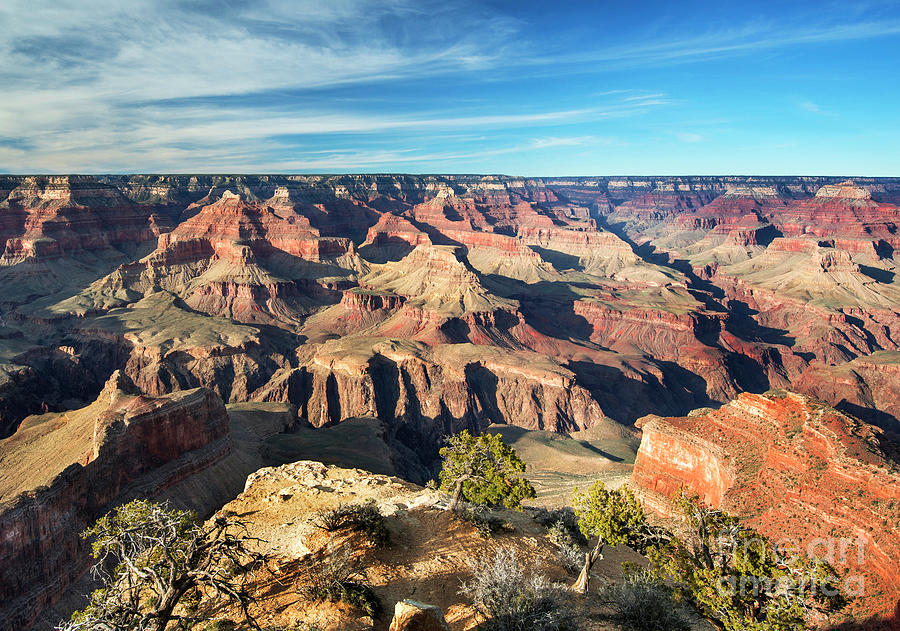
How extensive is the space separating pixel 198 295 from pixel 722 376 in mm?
143359

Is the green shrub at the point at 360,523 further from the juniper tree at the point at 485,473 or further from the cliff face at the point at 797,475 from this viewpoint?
the cliff face at the point at 797,475

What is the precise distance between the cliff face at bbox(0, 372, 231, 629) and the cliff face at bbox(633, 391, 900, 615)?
47396 millimetres

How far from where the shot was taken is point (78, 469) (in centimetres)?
4119

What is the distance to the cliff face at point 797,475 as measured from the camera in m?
29.6

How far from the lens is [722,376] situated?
116688 millimetres

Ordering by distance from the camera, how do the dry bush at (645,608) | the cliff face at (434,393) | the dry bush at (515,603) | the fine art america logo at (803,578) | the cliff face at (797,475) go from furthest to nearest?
the cliff face at (434,393)
the cliff face at (797,475)
the dry bush at (645,608)
the fine art america logo at (803,578)
the dry bush at (515,603)

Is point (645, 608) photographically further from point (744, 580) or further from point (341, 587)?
point (341, 587)

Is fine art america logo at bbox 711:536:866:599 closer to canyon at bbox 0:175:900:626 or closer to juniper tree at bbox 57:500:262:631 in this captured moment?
canyon at bbox 0:175:900:626

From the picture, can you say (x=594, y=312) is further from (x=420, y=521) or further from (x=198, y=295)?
(x=420, y=521)

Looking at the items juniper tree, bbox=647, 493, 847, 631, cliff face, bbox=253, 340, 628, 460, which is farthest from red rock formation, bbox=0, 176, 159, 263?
juniper tree, bbox=647, 493, 847, 631

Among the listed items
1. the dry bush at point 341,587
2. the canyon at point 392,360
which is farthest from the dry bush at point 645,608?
the canyon at point 392,360

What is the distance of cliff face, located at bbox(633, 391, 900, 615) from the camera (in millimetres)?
29609

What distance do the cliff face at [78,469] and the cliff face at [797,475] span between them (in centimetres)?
4740

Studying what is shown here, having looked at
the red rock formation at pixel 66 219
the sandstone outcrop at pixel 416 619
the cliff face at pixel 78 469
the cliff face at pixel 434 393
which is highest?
the red rock formation at pixel 66 219
